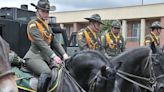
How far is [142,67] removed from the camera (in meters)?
7.40

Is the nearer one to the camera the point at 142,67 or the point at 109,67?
the point at 109,67

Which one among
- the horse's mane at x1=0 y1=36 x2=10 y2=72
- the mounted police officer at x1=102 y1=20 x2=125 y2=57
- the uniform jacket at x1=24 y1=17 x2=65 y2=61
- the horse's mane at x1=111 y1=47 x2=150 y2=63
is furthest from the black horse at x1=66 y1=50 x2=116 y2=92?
the mounted police officer at x1=102 y1=20 x2=125 y2=57

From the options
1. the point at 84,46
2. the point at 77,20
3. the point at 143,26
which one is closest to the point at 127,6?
the point at 143,26

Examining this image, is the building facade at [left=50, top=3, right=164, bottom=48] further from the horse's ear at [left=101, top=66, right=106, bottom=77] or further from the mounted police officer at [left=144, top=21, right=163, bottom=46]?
the horse's ear at [left=101, top=66, right=106, bottom=77]

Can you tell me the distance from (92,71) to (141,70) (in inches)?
51.5

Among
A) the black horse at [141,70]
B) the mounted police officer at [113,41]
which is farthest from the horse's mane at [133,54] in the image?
the mounted police officer at [113,41]

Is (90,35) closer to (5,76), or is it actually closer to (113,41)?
(113,41)

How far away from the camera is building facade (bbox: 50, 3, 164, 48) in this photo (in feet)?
165

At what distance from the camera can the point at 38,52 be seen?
698 cm

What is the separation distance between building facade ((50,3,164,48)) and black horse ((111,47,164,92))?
41670mm

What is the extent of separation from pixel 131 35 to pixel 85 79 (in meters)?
49.4

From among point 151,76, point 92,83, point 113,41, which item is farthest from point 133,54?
point 113,41

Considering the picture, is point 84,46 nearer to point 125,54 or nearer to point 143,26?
point 125,54

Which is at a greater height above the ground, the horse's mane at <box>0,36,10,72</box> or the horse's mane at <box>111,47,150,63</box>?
the horse's mane at <box>0,36,10,72</box>
